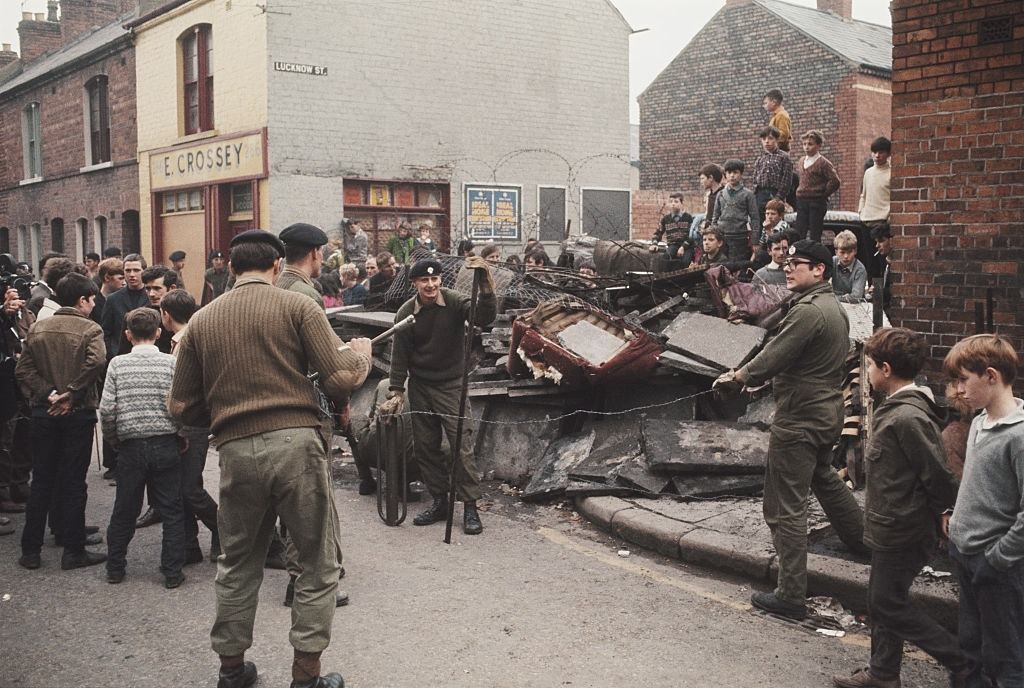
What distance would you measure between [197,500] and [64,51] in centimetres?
3098

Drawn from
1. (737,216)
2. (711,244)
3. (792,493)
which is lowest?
(792,493)

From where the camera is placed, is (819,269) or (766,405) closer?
(819,269)

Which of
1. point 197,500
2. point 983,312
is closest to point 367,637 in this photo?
point 197,500

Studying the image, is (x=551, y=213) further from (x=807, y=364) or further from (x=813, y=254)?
(x=807, y=364)

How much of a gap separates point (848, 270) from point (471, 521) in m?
4.82

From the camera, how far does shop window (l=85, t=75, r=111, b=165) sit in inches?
1003

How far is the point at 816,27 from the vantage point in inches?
1142

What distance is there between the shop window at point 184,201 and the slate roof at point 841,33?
58.9 ft

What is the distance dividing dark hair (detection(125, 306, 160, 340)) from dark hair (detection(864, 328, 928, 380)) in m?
4.42

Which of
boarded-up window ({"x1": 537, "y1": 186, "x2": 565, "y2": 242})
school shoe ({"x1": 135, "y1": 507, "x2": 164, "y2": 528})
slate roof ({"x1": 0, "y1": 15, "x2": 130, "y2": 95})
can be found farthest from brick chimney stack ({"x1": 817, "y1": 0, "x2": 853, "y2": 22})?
school shoe ({"x1": 135, "y1": 507, "x2": 164, "y2": 528})

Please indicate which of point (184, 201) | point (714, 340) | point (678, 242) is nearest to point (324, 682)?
point (714, 340)

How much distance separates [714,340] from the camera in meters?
8.70

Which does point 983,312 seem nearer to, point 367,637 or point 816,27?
point 367,637

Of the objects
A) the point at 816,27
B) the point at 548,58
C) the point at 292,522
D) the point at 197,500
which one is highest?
the point at 816,27
